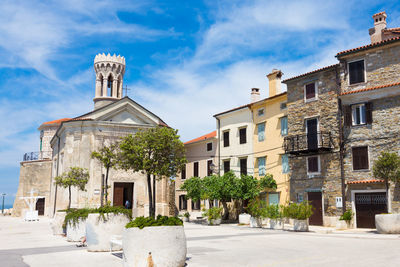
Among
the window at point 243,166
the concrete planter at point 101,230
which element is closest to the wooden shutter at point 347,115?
the window at point 243,166

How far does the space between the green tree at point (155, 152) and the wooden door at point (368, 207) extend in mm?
14430

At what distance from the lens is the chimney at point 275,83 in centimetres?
3453

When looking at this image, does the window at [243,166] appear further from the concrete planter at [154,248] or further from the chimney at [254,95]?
the concrete planter at [154,248]

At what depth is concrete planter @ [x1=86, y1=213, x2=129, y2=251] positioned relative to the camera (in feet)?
44.8

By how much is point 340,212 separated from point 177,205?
2161 centimetres

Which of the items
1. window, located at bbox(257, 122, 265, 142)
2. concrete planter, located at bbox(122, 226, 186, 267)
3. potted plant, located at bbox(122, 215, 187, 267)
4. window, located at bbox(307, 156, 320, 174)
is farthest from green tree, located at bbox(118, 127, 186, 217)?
window, located at bbox(257, 122, 265, 142)

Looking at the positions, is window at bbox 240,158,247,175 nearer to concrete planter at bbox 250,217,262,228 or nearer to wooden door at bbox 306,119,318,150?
concrete planter at bbox 250,217,262,228

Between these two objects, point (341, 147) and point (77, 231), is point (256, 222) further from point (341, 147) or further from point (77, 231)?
point (77, 231)

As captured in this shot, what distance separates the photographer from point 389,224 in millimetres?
19594

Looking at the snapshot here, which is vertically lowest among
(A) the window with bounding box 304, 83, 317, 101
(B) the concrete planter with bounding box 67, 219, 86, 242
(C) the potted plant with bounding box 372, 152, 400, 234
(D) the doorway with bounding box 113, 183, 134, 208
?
(B) the concrete planter with bounding box 67, 219, 86, 242

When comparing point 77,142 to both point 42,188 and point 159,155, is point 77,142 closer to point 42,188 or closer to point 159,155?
point 42,188

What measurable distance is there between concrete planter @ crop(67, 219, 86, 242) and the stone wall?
33.5 metres

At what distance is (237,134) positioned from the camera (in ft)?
120

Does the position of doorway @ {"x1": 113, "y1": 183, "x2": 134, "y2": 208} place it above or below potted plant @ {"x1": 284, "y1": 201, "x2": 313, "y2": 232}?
above
